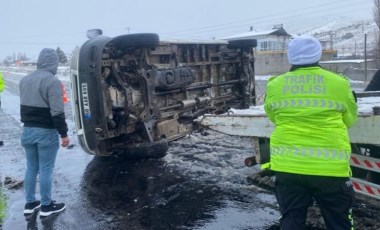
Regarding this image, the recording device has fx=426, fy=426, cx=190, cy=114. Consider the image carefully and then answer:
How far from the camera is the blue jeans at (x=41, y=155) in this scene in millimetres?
4750

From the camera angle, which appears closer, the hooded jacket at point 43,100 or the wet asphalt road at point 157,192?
the wet asphalt road at point 157,192

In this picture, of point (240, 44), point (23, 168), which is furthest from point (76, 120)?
point (240, 44)

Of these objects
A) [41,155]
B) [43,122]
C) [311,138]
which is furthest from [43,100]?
[311,138]

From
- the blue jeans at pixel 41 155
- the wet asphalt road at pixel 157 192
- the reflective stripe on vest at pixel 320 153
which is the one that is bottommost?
the wet asphalt road at pixel 157 192

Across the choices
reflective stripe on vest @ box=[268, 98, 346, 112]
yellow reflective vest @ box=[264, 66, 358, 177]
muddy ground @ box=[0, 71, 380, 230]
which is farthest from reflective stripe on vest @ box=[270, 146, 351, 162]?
muddy ground @ box=[0, 71, 380, 230]

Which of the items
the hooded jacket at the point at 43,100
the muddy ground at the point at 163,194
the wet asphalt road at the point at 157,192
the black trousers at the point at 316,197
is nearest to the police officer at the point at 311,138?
the black trousers at the point at 316,197

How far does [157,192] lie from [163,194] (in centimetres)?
12

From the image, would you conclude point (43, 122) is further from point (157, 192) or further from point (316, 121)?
point (316, 121)

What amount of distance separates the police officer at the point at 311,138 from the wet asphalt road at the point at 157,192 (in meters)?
1.48

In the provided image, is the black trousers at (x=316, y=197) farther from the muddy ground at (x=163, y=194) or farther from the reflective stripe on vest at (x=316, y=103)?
the muddy ground at (x=163, y=194)

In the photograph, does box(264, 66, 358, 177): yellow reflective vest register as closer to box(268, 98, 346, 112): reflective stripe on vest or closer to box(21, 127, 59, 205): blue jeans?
box(268, 98, 346, 112): reflective stripe on vest

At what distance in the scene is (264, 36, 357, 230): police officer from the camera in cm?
273

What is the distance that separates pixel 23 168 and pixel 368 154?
523 cm

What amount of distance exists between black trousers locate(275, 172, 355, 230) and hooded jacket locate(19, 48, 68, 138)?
8.91 ft
